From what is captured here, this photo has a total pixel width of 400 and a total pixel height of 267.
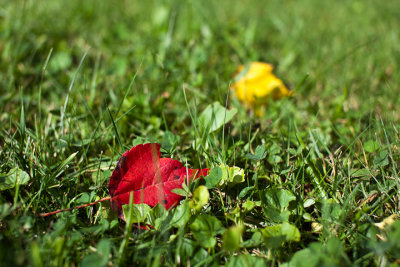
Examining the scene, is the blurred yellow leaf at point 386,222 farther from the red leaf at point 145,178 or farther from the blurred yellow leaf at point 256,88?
the blurred yellow leaf at point 256,88

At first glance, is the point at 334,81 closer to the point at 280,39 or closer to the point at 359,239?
the point at 280,39

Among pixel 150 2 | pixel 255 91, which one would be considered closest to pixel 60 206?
pixel 255 91

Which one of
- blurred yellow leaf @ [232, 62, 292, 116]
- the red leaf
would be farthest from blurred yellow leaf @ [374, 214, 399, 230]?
blurred yellow leaf @ [232, 62, 292, 116]

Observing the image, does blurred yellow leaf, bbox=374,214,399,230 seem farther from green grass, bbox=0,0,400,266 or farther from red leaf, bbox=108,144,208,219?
red leaf, bbox=108,144,208,219

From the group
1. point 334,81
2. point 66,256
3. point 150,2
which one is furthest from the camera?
point 150,2

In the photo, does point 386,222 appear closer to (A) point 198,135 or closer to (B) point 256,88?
(A) point 198,135

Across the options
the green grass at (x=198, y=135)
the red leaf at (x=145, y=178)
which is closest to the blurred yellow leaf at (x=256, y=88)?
the green grass at (x=198, y=135)
